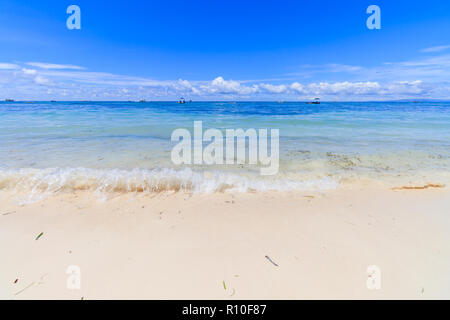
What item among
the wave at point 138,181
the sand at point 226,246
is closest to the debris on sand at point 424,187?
the sand at point 226,246

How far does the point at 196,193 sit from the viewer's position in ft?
13.9

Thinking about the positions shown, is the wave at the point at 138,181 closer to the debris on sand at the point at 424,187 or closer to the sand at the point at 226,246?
the sand at the point at 226,246

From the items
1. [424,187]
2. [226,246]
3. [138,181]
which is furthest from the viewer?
[138,181]

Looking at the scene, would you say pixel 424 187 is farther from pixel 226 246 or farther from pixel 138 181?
pixel 138 181

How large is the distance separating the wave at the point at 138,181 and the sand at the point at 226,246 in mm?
402

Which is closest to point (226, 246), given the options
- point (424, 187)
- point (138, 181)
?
point (138, 181)

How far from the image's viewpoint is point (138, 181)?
183 inches

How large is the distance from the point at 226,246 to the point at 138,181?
2.89 metres

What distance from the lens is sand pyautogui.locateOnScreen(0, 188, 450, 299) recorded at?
2.06 m

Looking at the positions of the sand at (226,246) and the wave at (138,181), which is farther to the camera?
the wave at (138,181)

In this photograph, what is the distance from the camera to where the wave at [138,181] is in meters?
4.38

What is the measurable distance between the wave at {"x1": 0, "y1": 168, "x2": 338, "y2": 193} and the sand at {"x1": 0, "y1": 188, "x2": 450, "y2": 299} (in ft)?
1.32
